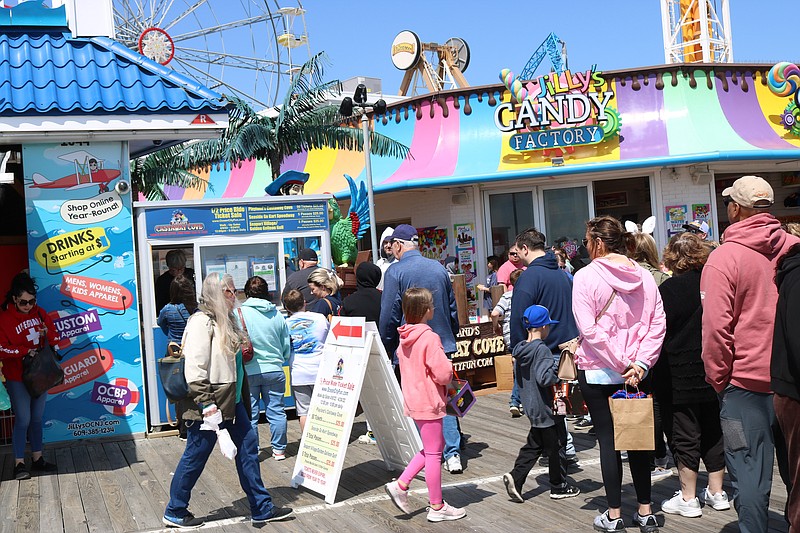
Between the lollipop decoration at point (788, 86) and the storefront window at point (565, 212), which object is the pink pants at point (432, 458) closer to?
the storefront window at point (565, 212)

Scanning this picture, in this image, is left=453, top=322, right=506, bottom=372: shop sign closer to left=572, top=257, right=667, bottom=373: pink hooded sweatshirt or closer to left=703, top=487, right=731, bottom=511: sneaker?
left=703, top=487, right=731, bottom=511: sneaker

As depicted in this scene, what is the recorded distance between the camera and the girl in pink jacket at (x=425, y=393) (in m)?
5.48

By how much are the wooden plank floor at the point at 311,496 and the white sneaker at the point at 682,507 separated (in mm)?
49

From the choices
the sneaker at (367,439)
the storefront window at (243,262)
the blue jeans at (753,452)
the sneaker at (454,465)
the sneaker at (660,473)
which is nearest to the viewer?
the blue jeans at (753,452)

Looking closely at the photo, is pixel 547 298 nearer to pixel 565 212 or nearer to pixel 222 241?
pixel 222 241

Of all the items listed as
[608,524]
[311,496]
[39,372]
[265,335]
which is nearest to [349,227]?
[265,335]

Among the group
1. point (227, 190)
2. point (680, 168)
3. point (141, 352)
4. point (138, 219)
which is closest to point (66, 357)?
point (141, 352)

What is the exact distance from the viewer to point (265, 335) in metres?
7.27

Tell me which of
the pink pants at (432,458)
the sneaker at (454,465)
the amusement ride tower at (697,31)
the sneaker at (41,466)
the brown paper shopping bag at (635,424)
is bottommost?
the sneaker at (454,465)

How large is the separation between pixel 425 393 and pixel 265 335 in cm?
222

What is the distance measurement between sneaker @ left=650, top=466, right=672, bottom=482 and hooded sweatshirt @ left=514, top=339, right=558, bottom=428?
1218 mm

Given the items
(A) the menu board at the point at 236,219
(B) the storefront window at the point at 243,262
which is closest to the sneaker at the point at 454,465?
(B) the storefront window at the point at 243,262

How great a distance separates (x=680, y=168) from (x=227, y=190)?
1069cm

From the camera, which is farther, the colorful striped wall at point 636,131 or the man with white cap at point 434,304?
the colorful striped wall at point 636,131
